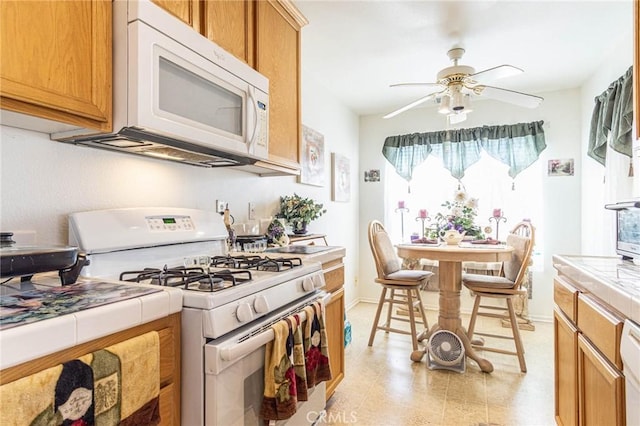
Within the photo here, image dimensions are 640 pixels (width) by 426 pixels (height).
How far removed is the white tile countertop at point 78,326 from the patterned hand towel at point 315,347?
2.01 feet

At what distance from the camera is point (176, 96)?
127cm

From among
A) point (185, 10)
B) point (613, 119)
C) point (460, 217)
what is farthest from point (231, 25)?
point (460, 217)

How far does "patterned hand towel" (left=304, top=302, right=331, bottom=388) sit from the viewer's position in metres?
1.38

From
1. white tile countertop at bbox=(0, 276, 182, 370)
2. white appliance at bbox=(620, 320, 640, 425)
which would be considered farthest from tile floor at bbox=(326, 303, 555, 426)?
white tile countertop at bbox=(0, 276, 182, 370)

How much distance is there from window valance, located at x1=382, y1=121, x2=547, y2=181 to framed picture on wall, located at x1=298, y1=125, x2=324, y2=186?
1238 mm

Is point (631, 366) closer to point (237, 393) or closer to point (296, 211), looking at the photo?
point (237, 393)

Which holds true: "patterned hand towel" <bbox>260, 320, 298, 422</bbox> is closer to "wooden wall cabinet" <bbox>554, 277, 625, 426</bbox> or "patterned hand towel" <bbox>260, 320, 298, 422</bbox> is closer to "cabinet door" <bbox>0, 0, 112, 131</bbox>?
"cabinet door" <bbox>0, 0, 112, 131</bbox>

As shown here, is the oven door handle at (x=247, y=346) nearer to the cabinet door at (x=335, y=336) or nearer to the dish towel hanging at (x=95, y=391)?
the dish towel hanging at (x=95, y=391)

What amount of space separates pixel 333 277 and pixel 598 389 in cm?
121

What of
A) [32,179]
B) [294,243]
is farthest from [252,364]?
[294,243]

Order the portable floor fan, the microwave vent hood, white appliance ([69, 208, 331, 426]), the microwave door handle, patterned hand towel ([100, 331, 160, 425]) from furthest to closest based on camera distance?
the portable floor fan, the microwave door handle, the microwave vent hood, white appliance ([69, 208, 331, 426]), patterned hand towel ([100, 331, 160, 425])

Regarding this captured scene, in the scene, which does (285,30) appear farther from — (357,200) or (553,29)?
(357,200)

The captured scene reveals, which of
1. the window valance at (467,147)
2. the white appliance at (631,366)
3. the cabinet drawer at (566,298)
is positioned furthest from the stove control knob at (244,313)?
the window valance at (467,147)

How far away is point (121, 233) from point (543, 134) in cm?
401
